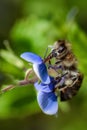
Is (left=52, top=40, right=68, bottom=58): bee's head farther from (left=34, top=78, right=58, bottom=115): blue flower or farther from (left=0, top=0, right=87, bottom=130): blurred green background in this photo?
(left=0, top=0, right=87, bottom=130): blurred green background

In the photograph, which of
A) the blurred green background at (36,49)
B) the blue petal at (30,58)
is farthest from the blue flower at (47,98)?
the blurred green background at (36,49)

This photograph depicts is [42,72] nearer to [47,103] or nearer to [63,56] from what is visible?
[47,103]

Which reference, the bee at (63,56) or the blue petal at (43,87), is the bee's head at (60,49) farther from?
the blue petal at (43,87)

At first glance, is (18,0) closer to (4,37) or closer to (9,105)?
(4,37)

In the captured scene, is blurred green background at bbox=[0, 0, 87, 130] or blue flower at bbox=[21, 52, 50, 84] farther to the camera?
blurred green background at bbox=[0, 0, 87, 130]

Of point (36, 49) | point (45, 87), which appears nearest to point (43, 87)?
point (45, 87)


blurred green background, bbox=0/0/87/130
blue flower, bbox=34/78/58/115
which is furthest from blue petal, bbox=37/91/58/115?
blurred green background, bbox=0/0/87/130

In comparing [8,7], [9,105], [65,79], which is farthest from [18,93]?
[8,7]
